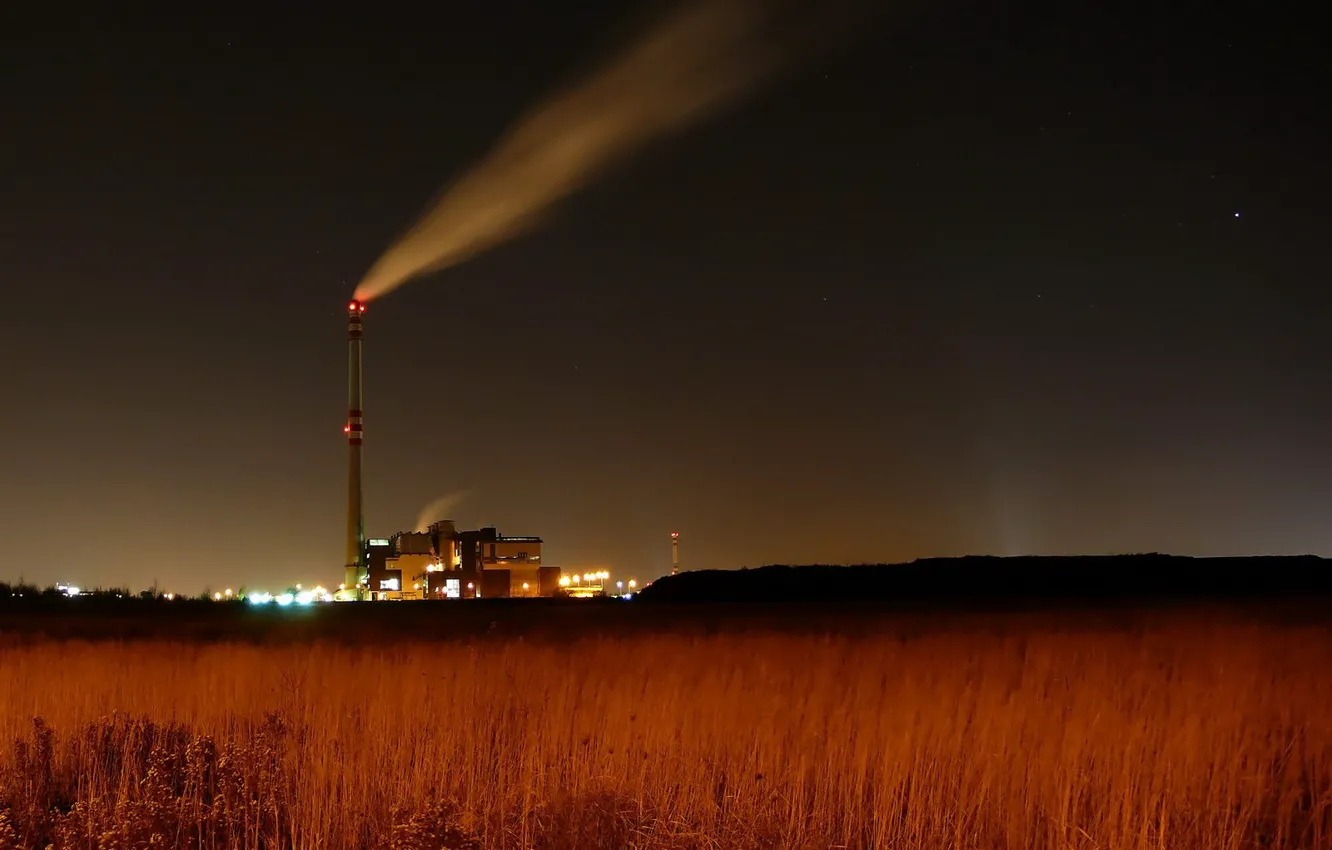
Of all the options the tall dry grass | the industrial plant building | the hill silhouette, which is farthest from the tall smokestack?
the tall dry grass

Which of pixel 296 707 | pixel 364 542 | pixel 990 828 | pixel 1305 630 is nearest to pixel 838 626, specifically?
pixel 1305 630

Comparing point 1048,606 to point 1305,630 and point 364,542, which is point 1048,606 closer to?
point 1305,630

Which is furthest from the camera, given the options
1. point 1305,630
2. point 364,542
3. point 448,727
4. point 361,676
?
point 364,542

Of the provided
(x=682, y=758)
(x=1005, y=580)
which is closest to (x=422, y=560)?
(x=1005, y=580)

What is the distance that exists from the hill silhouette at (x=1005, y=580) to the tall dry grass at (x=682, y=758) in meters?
39.5

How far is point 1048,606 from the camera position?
1537 inches

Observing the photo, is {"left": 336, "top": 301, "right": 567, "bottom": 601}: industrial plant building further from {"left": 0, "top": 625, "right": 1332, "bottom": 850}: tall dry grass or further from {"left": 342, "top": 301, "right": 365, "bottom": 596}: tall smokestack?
{"left": 0, "top": 625, "right": 1332, "bottom": 850}: tall dry grass

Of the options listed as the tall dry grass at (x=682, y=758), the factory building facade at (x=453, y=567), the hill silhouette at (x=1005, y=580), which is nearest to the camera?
the tall dry grass at (x=682, y=758)

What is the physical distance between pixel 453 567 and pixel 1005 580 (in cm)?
5742

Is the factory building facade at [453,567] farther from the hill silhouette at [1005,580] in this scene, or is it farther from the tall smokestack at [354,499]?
the hill silhouette at [1005,580]

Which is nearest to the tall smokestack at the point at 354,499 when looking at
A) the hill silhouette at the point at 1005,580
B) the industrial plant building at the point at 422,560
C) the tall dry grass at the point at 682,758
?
the industrial plant building at the point at 422,560

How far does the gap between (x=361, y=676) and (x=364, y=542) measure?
92.1 meters

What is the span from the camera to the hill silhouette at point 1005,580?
176 feet

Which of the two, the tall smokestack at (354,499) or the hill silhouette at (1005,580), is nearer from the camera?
the hill silhouette at (1005,580)
